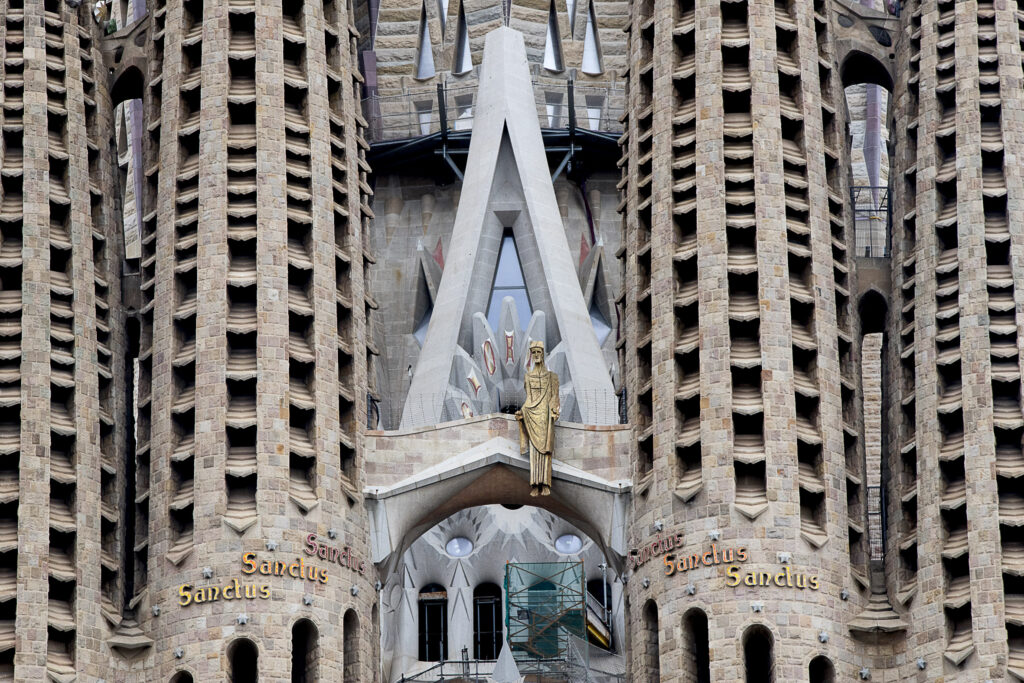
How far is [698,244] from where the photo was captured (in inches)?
1914

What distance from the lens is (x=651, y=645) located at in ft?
154

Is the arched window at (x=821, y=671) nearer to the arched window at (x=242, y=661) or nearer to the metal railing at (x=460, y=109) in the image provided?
the arched window at (x=242, y=661)

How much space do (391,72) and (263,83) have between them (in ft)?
39.2

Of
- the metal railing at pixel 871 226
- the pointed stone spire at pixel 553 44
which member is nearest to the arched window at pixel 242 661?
the metal railing at pixel 871 226

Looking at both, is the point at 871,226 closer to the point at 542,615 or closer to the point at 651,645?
the point at 542,615

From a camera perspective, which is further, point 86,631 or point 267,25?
point 267,25

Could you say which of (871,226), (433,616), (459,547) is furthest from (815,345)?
(871,226)

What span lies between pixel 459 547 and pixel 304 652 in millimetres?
9435

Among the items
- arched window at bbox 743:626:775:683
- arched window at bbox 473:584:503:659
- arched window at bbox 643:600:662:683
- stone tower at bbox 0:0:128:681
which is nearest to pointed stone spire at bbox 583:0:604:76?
arched window at bbox 473:584:503:659

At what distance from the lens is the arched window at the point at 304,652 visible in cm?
4616

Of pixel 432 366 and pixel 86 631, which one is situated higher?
pixel 432 366

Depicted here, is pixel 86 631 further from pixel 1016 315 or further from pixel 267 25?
pixel 1016 315

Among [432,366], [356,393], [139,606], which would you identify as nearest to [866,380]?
[432,366]

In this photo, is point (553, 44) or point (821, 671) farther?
point (553, 44)
